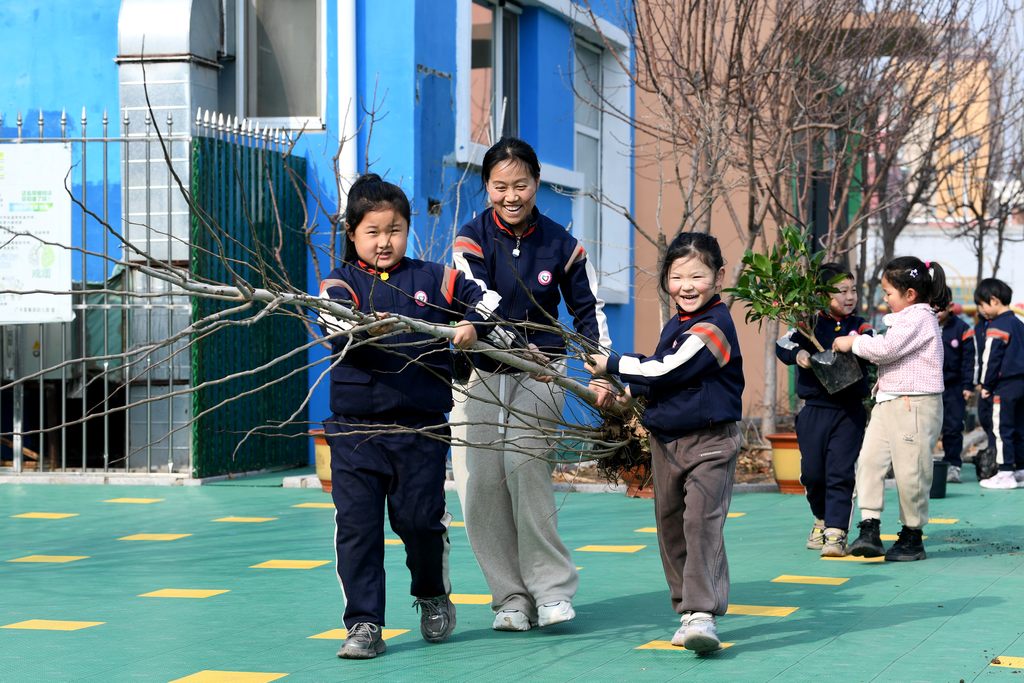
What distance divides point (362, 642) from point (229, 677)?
0.52m

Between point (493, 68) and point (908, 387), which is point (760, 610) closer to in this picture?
point (908, 387)

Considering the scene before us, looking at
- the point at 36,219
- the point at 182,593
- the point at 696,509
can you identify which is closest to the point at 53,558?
the point at 182,593

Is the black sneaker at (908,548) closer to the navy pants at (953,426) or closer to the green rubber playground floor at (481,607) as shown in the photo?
the green rubber playground floor at (481,607)

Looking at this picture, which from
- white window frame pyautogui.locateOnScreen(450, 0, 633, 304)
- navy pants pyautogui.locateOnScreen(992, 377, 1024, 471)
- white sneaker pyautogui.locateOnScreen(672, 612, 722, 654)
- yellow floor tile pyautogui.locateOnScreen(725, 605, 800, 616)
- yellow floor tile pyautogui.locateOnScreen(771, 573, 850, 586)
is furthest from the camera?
white window frame pyautogui.locateOnScreen(450, 0, 633, 304)

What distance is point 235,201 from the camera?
40.8ft

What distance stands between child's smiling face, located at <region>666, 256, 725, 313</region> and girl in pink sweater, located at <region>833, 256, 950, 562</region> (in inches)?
93.0

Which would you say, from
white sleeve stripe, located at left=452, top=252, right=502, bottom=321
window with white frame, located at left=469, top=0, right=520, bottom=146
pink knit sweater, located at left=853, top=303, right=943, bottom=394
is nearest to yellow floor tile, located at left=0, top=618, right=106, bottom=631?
white sleeve stripe, located at left=452, top=252, right=502, bottom=321

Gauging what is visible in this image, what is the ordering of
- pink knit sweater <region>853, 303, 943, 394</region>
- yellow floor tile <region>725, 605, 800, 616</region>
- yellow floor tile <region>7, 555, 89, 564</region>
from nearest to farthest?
yellow floor tile <region>725, 605, 800, 616</region>
pink knit sweater <region>853, 303, 943, 394</region>
yellow floor tile <region>7, 555, 89, 564</region>

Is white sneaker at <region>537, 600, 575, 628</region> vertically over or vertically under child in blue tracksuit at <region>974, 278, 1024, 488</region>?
under

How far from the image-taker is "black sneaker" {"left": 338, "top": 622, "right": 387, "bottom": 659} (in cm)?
556

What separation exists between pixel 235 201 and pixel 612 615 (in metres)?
6.86

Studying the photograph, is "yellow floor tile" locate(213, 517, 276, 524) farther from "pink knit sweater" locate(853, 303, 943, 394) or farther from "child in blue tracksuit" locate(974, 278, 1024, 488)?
"child in blue tracksuit" locate(974, 278, 1024, 488)

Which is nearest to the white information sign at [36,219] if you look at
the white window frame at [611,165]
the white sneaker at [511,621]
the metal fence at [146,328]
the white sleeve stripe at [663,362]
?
the metal fence at [146,328]

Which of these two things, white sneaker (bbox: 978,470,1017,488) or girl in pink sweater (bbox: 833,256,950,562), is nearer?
girl in pink sweater (bbox: 833,256,950,562)
